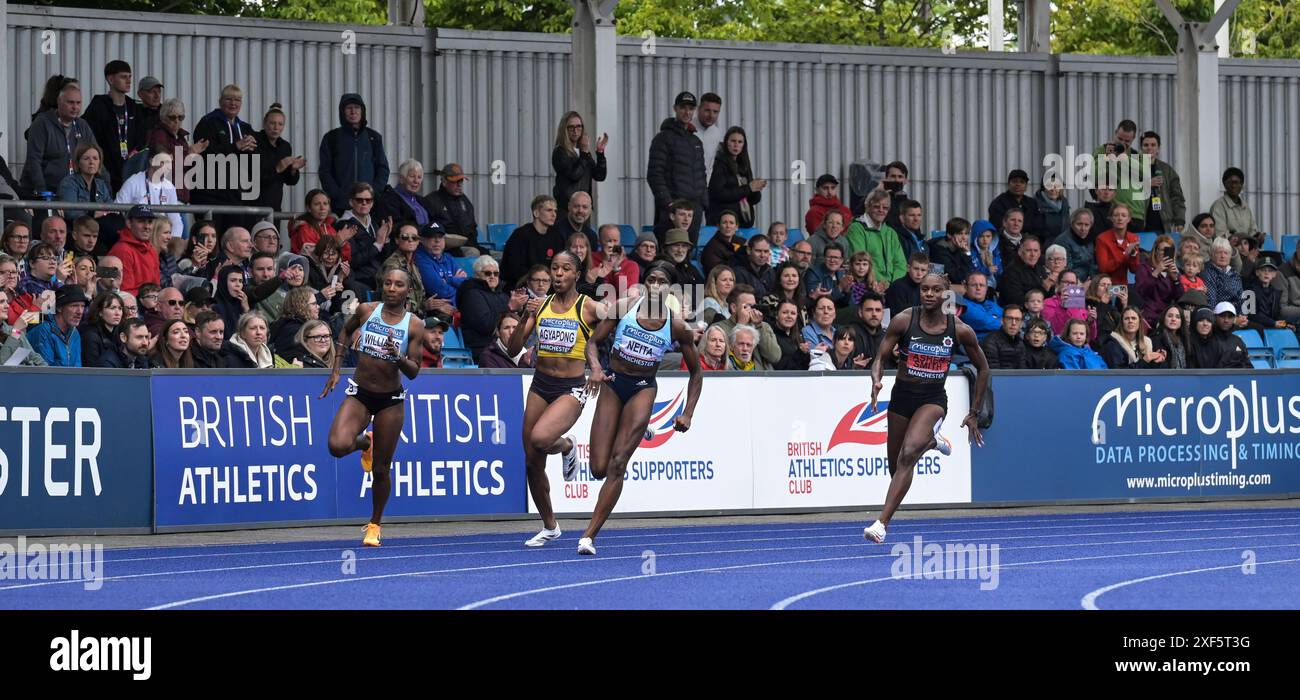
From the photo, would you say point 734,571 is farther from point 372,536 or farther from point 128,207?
point 128,207

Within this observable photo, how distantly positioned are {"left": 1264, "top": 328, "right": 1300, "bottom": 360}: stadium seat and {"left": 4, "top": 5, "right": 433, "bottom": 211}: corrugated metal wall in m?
10.7

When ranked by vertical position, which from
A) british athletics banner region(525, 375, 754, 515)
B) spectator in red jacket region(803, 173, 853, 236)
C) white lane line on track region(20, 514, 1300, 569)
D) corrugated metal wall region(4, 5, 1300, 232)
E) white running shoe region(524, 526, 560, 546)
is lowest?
white lane line on track region(20, 514, 1300, 569)

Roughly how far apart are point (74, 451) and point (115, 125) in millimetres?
4881

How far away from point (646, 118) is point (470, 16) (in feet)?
57.1

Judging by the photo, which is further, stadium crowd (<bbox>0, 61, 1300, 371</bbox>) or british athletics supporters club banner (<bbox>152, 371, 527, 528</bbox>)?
stadium crowd (<bbox>0, 61, 1300, 371</bbox>)

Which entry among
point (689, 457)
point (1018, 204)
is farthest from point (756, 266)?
point (1018, 204)

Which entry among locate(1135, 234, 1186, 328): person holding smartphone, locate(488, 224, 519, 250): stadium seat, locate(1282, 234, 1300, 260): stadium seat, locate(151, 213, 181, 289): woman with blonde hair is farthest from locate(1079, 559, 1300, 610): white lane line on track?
locate(1282, 234, 1300, 260): stadium seat

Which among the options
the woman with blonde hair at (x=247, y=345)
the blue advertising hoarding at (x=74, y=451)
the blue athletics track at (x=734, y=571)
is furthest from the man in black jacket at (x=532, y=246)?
the blue advertising hoarding at (x=74, y=451)

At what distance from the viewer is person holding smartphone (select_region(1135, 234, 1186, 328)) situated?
22.7m

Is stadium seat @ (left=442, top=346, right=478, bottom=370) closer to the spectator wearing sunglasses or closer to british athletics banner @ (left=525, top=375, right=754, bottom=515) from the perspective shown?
british athletics banner @ (left=525, top=375, right=754, bottom=515)

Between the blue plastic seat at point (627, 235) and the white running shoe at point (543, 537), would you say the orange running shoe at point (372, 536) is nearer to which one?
the white running shoe at point (543, 537)
